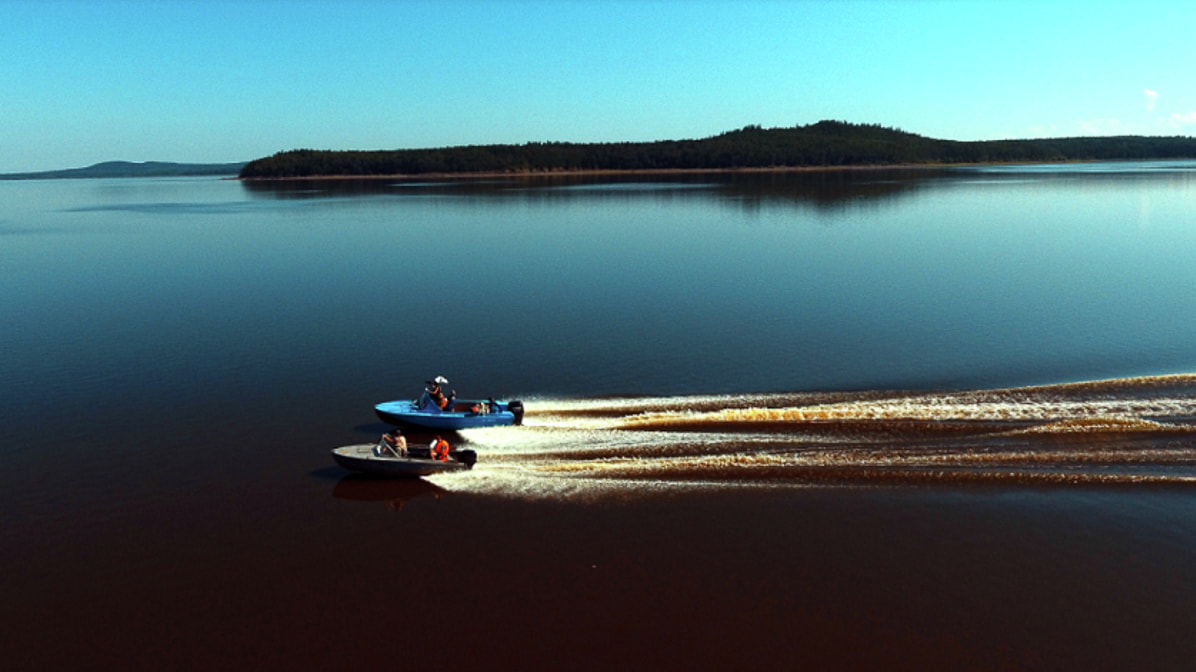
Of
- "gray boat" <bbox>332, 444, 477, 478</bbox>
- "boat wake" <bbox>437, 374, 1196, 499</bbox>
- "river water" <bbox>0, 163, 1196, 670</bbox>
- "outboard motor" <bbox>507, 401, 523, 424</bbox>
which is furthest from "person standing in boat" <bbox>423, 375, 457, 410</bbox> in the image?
"gray boat" <bbox>332, 444, 477, 478</bbox>

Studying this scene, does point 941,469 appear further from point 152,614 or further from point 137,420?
point 137,420

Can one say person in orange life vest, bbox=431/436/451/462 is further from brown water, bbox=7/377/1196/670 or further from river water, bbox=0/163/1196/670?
river water, bbox=0/163/1196/670

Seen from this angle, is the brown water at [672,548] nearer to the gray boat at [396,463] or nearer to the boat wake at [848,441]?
the boat wake at [848,441]

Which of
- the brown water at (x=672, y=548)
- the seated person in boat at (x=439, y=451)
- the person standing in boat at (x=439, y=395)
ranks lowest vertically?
the brown water at (x=672, y=548)

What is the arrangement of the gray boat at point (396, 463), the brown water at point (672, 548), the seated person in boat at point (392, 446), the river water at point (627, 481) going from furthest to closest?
the seated person in boat at point (392, 446) → the gray boat at point (396, 463) → the river water at point (627, 481) → the brown water at point (672, 548)

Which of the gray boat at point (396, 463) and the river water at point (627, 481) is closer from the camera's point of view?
the river water at point (627, 481)

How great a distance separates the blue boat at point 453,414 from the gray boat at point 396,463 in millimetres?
2329

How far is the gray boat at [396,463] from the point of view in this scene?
64.8ft

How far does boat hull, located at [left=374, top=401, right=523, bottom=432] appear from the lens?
2236 centimetres

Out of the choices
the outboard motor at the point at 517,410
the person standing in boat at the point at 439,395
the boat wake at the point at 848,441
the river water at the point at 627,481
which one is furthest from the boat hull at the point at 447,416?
the river water at the point at 627,481

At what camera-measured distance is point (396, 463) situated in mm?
19828

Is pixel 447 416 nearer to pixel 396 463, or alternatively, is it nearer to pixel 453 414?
pixel 453 414

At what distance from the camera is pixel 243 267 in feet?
169

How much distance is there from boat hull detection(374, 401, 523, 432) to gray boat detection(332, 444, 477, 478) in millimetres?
2312
